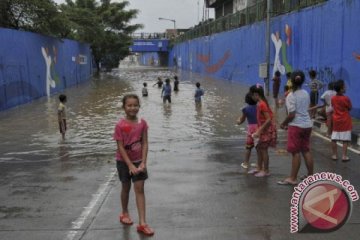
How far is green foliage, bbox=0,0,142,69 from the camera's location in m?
25.4

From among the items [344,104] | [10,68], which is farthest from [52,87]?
[344,104]

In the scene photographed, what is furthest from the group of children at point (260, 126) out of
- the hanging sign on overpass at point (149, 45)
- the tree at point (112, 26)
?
the hanging sign on overpass at point (149, 45)

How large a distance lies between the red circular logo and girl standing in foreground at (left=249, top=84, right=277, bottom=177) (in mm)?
3586

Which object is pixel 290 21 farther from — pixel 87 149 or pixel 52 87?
pixel 87 149

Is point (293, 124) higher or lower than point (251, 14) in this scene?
lower

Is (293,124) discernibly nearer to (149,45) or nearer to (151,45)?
(149,45)

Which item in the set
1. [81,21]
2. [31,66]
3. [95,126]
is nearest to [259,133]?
[95,126]

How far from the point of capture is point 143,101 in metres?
21.7

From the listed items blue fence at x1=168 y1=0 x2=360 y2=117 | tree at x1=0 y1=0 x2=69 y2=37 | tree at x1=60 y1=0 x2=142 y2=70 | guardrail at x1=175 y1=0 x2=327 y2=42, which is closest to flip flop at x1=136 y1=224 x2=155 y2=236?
blue fence at x1=168 y1=0 x2=360 y2=117

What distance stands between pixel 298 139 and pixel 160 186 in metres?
2.00

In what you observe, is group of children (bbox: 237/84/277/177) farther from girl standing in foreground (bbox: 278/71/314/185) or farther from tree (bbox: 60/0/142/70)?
tree (bbox: 60/0/142/70)

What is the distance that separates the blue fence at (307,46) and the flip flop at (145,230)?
34.4 feet

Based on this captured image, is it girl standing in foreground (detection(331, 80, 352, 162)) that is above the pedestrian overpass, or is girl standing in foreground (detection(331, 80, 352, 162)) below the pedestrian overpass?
below

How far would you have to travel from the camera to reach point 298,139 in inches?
277
